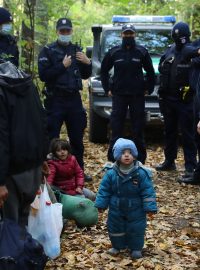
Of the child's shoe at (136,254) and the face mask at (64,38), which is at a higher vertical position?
the face mask at (64,38)

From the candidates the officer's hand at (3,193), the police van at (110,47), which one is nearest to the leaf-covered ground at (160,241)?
the officer's hand at (3,193)

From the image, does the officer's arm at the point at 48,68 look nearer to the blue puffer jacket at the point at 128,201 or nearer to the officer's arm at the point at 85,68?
the officer's arm at the point at 85,68

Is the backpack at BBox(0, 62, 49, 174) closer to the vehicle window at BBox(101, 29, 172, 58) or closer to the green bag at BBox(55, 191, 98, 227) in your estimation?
the green bag at BBox(55, 191, 98, 227)

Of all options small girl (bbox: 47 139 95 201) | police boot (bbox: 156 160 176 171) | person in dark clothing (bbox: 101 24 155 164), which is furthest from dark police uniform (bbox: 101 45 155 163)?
small girl (bbox: 47 139 95 201)

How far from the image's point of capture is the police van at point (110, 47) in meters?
9.14

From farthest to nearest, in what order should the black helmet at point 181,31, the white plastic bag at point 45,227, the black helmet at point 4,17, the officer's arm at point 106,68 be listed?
1. the officer's arm at point 106,68
2. the black helmet at point 181,31
3. the black helmet at point 4,17
4. the white plastic bag at point 45,227

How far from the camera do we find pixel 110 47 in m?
10.0

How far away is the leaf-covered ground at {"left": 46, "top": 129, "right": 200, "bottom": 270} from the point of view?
4.61 metres

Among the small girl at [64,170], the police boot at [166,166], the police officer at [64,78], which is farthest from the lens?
the police boot at [166,166]

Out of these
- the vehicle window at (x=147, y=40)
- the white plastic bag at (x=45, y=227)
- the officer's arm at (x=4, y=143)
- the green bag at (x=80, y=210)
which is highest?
the vehicle window at (x=147, y=40)

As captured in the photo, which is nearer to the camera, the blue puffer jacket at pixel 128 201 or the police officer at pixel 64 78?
the blue puffer jacket at pixel 128 201

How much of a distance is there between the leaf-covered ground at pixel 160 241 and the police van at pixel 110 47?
90.1 inches

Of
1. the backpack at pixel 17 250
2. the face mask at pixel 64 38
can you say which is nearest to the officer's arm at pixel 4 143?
the backpack at pixel 17 250

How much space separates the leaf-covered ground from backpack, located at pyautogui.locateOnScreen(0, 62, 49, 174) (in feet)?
4.64
